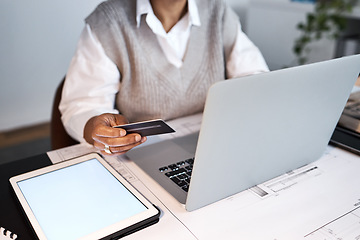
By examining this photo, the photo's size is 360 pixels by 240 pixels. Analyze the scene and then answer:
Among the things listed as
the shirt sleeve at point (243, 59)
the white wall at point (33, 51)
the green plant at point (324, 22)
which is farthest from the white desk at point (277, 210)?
the green plant at point (324, 22)

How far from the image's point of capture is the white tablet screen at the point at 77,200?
1.88 feet

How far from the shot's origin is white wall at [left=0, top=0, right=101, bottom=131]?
6.86ft

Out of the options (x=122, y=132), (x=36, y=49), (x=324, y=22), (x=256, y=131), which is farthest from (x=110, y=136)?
(x=324, y=22)

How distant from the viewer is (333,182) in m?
0.74

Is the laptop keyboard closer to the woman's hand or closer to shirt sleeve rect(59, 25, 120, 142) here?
the woman's hand

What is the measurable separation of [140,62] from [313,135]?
0.57m

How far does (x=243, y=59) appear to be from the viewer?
48.1 inches

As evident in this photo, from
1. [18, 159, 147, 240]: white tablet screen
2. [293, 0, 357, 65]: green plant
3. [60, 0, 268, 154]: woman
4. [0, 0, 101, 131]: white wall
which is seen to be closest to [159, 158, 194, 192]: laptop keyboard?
[18, 159, 147, 240]: white tablet screen

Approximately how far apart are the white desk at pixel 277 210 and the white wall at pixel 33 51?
1.68 meters

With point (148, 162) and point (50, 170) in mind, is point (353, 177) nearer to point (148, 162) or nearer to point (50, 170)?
point (148, 162)

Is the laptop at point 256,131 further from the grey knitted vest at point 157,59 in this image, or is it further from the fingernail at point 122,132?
the grey knitted vest at point 157,59

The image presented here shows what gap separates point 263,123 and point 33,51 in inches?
78.1

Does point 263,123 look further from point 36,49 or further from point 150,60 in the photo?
point 36,49

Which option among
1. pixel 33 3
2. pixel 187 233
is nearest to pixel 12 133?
pixel 33 3
